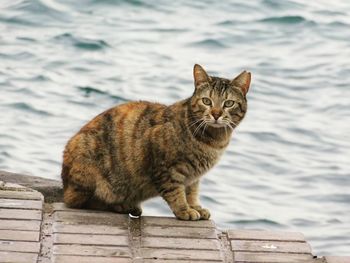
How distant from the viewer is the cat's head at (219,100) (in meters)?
6.03

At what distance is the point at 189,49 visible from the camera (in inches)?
550

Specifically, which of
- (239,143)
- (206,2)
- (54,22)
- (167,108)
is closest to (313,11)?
(206,2)

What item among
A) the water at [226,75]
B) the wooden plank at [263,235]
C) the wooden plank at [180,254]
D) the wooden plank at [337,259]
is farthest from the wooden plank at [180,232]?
the water at [226,75]

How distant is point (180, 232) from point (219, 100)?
766 mm

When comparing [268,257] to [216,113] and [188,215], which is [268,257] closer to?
[188,215]

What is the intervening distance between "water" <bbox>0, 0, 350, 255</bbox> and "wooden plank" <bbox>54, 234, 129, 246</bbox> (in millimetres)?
3438

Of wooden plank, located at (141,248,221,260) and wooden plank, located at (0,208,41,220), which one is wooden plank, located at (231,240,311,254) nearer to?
wooden plank, located at (141,248,221,260)

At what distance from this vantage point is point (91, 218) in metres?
5.89

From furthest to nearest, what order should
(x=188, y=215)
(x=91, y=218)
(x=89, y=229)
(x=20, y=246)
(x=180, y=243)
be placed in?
(x=188, y=215) → (x=91, y=218) → (x=89, y=229) → (x=180, y=243) → (x=20, y=246)

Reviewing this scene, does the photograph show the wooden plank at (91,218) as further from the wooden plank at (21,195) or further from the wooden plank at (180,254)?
the wooden plank at (180,254)

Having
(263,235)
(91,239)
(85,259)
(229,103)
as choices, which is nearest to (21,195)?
(91,239)

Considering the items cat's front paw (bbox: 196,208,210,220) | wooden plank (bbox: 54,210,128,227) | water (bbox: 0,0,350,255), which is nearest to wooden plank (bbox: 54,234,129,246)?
wooden plank (bbox: 54,210,128,227)

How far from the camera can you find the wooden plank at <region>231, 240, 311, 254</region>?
5.57 m

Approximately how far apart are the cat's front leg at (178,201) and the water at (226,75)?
113 inches
